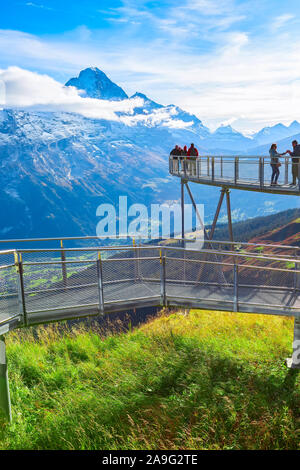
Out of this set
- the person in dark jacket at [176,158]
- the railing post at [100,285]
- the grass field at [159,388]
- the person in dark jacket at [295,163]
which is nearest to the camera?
the grass field at [159,388]

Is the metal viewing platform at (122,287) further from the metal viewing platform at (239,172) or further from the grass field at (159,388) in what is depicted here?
the metal viewing platform at (239,172)

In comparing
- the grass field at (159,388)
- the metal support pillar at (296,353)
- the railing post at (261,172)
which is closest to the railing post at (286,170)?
the railing post at (261,172)

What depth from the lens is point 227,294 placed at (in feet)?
36.4

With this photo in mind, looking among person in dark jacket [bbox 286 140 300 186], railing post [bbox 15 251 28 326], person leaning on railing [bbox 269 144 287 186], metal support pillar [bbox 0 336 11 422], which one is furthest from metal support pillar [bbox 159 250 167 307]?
person leaning on railing [bbox 269 144 287 186]

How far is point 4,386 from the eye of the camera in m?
10.2

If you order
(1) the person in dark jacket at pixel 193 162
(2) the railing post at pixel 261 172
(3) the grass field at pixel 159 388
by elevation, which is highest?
(1) the person in dark jacket at pixel 193 162

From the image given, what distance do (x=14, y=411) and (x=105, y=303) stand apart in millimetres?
3969

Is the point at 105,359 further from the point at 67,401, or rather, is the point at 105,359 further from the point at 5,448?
the point at 5,448

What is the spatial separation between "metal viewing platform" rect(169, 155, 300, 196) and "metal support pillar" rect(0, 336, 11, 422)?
13.6m

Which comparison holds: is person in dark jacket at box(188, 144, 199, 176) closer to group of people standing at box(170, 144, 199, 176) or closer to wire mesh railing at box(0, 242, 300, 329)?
group of people standing at box(170, 144, 199, 176)

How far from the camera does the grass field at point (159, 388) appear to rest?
9.17 meters

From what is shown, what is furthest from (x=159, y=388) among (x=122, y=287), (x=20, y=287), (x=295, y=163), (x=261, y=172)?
(x=261, y=172)

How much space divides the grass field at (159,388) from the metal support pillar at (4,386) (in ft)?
1.15
